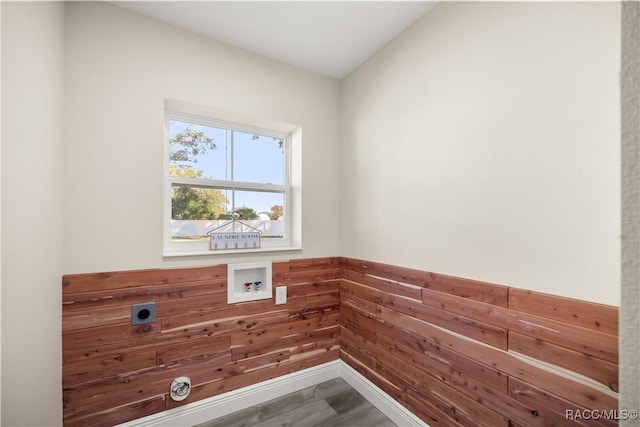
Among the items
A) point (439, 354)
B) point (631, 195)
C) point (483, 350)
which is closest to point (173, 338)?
point (439, 354)

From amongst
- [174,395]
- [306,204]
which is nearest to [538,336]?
[306,204]

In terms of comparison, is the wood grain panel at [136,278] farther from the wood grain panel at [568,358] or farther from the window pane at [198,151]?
the wood grain panel at [568,358]

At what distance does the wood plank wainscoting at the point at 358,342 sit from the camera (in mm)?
1066

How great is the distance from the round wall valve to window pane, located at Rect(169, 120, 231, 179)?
1344 mm

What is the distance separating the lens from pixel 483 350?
4.28ft

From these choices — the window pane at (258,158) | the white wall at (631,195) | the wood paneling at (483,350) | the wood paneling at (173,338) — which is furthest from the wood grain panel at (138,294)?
the white wall at (631,195)

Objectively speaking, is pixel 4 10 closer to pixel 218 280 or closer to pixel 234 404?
pixel 218 280

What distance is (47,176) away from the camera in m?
1.26

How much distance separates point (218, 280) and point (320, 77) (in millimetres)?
1830

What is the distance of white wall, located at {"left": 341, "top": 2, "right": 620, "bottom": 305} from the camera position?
992 mm

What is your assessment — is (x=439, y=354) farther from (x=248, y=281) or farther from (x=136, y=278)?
(x=136, y=278)

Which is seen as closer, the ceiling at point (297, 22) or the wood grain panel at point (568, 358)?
the wood grain panel at point (568, 358)

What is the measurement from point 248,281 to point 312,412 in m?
0.99

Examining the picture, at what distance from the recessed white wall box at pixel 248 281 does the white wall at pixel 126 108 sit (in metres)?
0.07
